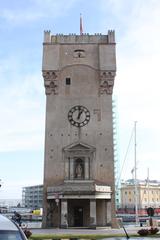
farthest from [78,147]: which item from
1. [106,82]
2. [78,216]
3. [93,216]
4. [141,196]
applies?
[141,196]

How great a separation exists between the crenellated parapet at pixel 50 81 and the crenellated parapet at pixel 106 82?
23.3 feet

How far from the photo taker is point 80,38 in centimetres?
6159

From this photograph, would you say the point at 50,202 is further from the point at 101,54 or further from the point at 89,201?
the point at 101,54

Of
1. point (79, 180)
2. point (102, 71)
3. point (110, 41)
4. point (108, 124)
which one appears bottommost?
point (79, 180)

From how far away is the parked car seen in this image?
840cm

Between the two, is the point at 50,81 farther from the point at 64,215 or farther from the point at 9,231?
the point at 9,231

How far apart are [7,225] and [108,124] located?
160ft

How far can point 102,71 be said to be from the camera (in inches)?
2338

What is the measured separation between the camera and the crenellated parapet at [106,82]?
58.8 metres

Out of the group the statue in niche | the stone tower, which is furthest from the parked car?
the statue in niche

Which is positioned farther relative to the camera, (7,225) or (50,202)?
(50,202)

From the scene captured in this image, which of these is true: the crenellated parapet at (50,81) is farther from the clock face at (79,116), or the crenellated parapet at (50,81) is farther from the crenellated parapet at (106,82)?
the crenellated parapet at (106,82)

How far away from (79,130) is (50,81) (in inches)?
367

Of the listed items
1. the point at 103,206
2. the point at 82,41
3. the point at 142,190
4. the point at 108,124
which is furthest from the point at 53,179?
the point at 142,190
